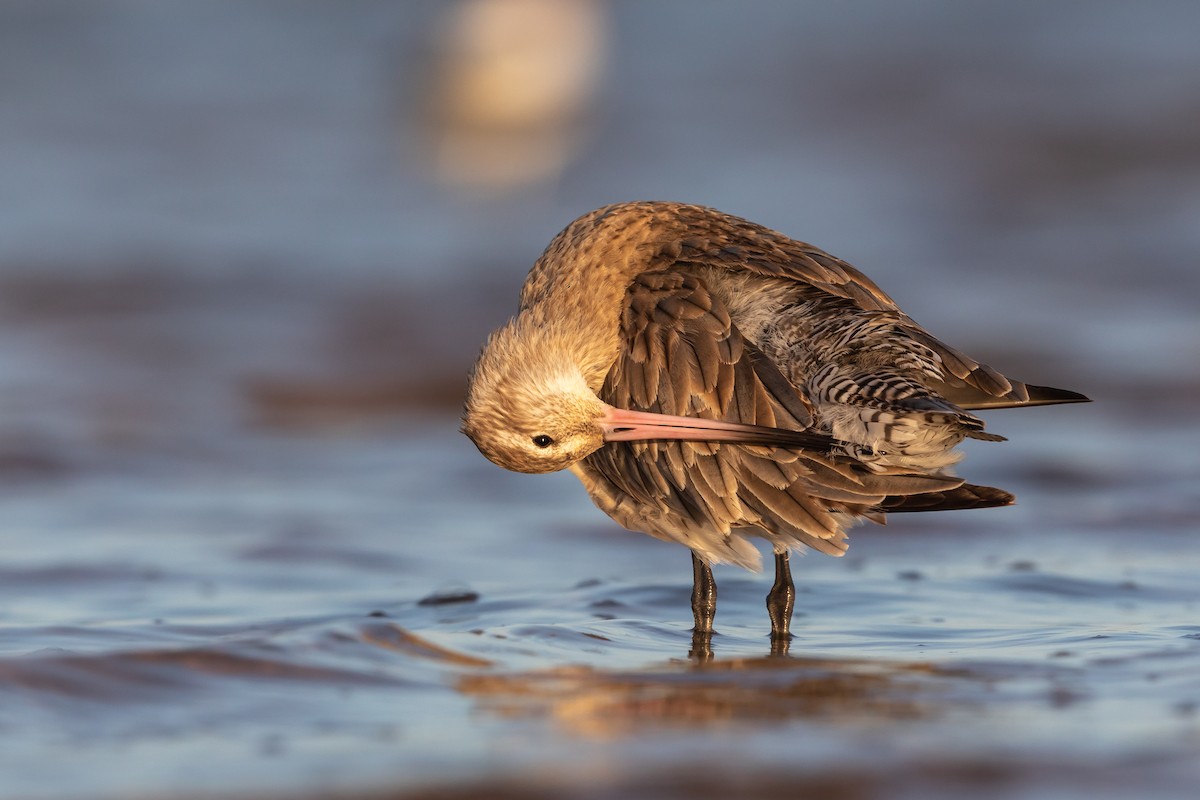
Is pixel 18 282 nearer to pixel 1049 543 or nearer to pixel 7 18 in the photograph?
pixel 1049 543

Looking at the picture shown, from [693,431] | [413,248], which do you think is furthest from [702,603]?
[413,248]

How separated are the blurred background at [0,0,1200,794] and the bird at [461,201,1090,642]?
0.52 metres

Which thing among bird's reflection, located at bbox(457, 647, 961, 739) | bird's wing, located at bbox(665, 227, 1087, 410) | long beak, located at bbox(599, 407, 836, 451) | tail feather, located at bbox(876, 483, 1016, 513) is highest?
bird's wing, located at bbox(665, 227, 1087, 410)

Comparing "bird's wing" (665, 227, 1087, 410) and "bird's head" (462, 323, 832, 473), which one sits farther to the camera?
"bird's head" (462, 323, 832, 473)

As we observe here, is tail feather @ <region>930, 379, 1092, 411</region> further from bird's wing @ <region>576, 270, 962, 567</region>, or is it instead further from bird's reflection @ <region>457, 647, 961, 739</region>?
bird's reflection @ <region>457, 647, 961, 739</region>

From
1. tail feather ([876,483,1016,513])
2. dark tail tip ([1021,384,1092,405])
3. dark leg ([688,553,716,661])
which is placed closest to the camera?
tail feather ([876,483,1016,513])

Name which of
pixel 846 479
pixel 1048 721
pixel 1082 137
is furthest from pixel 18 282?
pixel 1082 137

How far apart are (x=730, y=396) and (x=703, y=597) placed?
0.75 metres

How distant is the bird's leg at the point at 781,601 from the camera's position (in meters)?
4.87

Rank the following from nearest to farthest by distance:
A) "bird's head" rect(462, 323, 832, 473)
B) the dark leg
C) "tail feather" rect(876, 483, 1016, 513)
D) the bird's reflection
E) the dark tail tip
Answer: the bird's reflection
"tail feather" rect(876, 483, 1016, 513)
the dark tail tip
"bird's head" rect(462, 323, 832, 473)
the dark leg

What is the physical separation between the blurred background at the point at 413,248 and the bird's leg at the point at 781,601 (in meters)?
0.43

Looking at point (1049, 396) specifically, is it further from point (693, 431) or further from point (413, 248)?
point (413, 248)

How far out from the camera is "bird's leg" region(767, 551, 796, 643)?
16.0 feet

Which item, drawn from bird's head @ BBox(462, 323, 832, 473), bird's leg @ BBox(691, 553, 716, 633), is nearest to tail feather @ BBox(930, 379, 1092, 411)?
bird's head @ BBox(462, 323, 832, 473)
